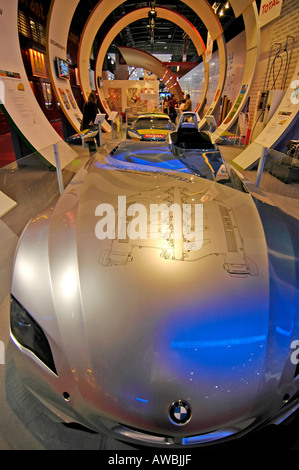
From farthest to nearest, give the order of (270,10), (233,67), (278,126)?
1. (233,67)
2. (278,126)
3. (270,10)

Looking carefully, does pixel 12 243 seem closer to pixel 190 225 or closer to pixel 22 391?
pixel 22 391

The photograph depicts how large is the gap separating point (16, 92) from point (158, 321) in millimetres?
5411

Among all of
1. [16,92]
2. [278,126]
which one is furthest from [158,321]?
[278,126]

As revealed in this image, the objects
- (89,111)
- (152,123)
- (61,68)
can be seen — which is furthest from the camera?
(61,68)

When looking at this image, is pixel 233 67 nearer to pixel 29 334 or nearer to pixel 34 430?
pixel 29 334

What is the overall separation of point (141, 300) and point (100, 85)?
14374 mm

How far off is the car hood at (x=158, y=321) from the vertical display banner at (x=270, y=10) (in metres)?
6.31

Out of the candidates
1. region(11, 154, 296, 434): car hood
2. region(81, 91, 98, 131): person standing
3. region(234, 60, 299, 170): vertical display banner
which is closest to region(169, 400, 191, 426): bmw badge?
region(11, 154, 296, 434): car hood

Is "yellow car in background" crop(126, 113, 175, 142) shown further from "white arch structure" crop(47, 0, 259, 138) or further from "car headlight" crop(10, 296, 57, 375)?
"car headlight" crop(10, 296, 57, 375)

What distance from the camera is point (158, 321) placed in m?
0.98

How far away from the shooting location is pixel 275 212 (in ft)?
5.32

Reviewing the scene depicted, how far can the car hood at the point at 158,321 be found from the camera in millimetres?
890

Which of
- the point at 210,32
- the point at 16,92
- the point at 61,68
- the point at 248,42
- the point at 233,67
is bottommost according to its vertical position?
the point at 16,92

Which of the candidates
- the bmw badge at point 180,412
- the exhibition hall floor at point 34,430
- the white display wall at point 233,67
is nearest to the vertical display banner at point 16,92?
the exhibition hall floor at point 34,430
